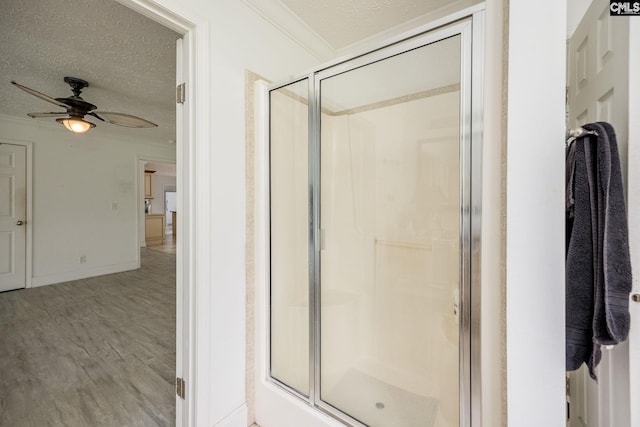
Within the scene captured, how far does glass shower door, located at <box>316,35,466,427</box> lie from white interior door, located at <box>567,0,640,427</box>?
45 cm

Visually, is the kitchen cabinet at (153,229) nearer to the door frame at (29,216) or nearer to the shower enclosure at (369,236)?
the door frame at (29,216)

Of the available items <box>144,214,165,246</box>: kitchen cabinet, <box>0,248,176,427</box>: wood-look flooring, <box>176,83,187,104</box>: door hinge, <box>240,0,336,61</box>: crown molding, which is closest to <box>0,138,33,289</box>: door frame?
<box>0,248,176,427</box>: wood-look flooring

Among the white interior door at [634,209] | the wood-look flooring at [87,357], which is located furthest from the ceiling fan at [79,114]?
the white interior door at [634,209]

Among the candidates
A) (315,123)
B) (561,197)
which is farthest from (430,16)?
(561,197)

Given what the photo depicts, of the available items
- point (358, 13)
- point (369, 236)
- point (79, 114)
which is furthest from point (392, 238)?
point (79, 114)

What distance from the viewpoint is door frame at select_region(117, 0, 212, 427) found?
1.28 metres

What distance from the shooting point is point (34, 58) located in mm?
2230

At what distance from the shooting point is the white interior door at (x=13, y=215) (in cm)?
358

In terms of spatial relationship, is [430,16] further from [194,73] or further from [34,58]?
[34,58]

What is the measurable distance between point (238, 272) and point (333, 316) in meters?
0.68

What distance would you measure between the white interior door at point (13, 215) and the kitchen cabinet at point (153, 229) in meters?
3.63

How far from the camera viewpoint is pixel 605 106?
935 millimetres

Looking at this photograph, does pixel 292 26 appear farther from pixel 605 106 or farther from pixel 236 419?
pixel 236 419

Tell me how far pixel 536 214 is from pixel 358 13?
1713 millimetres
